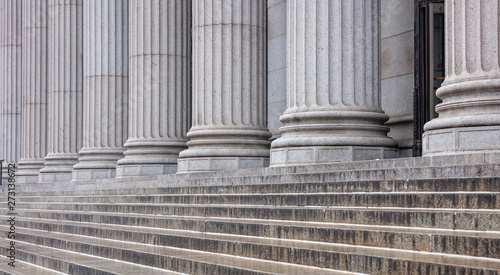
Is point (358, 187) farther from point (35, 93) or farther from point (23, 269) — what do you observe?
point (35, 93)

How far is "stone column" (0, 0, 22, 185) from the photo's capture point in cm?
4662

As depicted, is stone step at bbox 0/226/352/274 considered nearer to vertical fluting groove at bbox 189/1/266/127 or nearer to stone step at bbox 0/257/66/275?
stone step at bbox 0/257/66/275

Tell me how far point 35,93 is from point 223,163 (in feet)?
69.3

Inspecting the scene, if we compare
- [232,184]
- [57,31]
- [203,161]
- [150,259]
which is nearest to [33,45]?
[57,31]

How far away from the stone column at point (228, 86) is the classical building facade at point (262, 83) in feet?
0.11

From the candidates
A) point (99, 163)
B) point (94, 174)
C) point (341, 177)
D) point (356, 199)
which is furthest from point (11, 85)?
point (356, 199)

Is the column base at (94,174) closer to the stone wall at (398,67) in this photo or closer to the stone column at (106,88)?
the stone column at (106,88)

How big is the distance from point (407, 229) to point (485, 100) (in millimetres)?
4628

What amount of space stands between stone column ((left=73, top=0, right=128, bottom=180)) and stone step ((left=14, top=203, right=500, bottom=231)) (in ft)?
40.6

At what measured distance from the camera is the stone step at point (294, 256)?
873 cm

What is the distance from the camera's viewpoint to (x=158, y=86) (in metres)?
28.5

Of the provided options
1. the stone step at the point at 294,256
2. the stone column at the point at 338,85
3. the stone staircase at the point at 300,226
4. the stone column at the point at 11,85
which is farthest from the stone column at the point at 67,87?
the stone column at the point at 338,85

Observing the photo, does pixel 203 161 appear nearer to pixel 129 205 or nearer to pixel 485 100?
pixel 129 205

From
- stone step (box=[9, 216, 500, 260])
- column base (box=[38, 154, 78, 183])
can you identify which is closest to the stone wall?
stone step (box=[9, 216, 500, 260])
